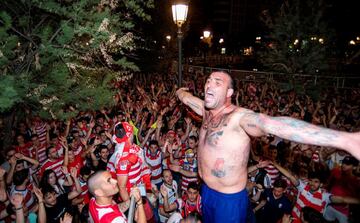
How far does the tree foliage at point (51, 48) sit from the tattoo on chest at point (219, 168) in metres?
2.23

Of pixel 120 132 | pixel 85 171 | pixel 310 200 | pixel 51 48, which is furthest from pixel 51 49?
pixel 310 200

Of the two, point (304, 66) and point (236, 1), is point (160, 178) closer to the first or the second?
point (304, 66)

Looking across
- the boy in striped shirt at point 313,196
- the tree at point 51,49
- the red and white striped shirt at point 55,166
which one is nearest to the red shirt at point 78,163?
the red and white striped shirt at point 55,166

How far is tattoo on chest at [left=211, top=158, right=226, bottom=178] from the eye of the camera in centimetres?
282

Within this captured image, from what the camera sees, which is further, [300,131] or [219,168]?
[219,168]

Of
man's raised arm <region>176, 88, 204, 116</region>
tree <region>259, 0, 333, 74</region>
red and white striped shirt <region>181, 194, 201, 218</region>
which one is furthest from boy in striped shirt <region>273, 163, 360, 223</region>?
tree <region>259, 0, 333, 74</region>

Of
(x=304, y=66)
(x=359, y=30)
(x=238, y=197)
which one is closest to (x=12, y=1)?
(x=238, y=197)

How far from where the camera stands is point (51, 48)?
390 cm

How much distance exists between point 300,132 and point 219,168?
93cm

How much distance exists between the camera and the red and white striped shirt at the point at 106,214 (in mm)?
3143

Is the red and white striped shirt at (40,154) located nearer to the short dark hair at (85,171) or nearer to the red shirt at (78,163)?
the red shirt at (78,163)

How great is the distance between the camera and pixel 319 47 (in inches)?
566

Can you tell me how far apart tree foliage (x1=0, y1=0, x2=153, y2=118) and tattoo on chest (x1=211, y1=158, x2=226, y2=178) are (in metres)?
2.23

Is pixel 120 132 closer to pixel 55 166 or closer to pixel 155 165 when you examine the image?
pixel 55 166
